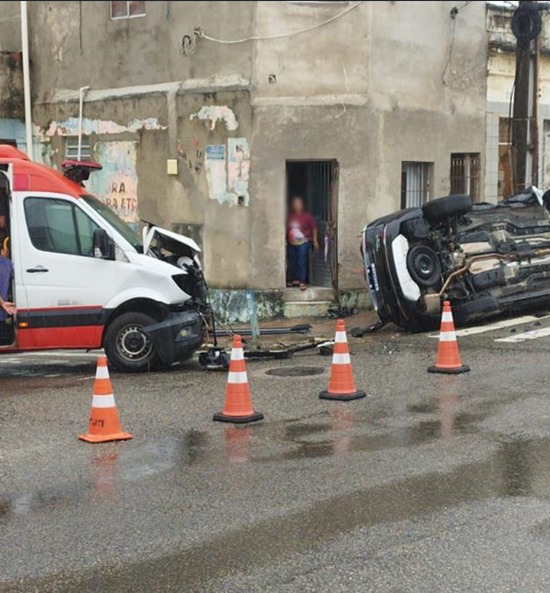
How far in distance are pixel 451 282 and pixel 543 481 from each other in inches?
289

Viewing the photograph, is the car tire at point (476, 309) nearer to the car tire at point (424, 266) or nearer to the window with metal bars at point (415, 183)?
the car tire at point (424, 266)

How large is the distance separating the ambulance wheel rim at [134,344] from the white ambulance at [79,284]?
12 millimetres

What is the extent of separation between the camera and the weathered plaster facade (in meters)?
16.0

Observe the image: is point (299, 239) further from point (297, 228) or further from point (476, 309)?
point (476, 309)

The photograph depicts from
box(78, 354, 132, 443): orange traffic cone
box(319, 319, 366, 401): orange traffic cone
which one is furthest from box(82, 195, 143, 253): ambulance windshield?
box(78, 354, 132, 443): orange traffic cone

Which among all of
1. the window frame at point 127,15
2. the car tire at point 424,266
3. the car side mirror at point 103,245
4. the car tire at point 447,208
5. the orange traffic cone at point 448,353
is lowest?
the orange traffic cone at point 448,353

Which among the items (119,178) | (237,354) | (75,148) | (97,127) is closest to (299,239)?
(119,178)

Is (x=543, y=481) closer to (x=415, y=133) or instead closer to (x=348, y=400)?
(x=348, y=400)

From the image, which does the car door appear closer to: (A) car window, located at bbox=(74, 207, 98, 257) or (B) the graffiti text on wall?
(A) car window, located at bbox=(74, 207, 98, 257)

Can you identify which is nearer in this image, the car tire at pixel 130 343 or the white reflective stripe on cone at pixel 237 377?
the white reflective stripe on cone at pixel 237 377

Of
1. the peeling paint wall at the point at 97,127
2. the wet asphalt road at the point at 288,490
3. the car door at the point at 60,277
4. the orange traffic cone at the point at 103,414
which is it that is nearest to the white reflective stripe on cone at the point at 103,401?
the orange traffic cone at the point at 103,414

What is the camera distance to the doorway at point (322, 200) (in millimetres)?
16375

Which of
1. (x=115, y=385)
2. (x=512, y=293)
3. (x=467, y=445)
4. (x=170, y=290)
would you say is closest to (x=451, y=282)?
(x=512, y=293)

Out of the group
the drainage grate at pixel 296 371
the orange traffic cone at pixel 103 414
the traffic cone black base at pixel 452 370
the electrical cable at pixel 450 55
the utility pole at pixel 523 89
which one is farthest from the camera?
the electrical cable at pixel 450 55
